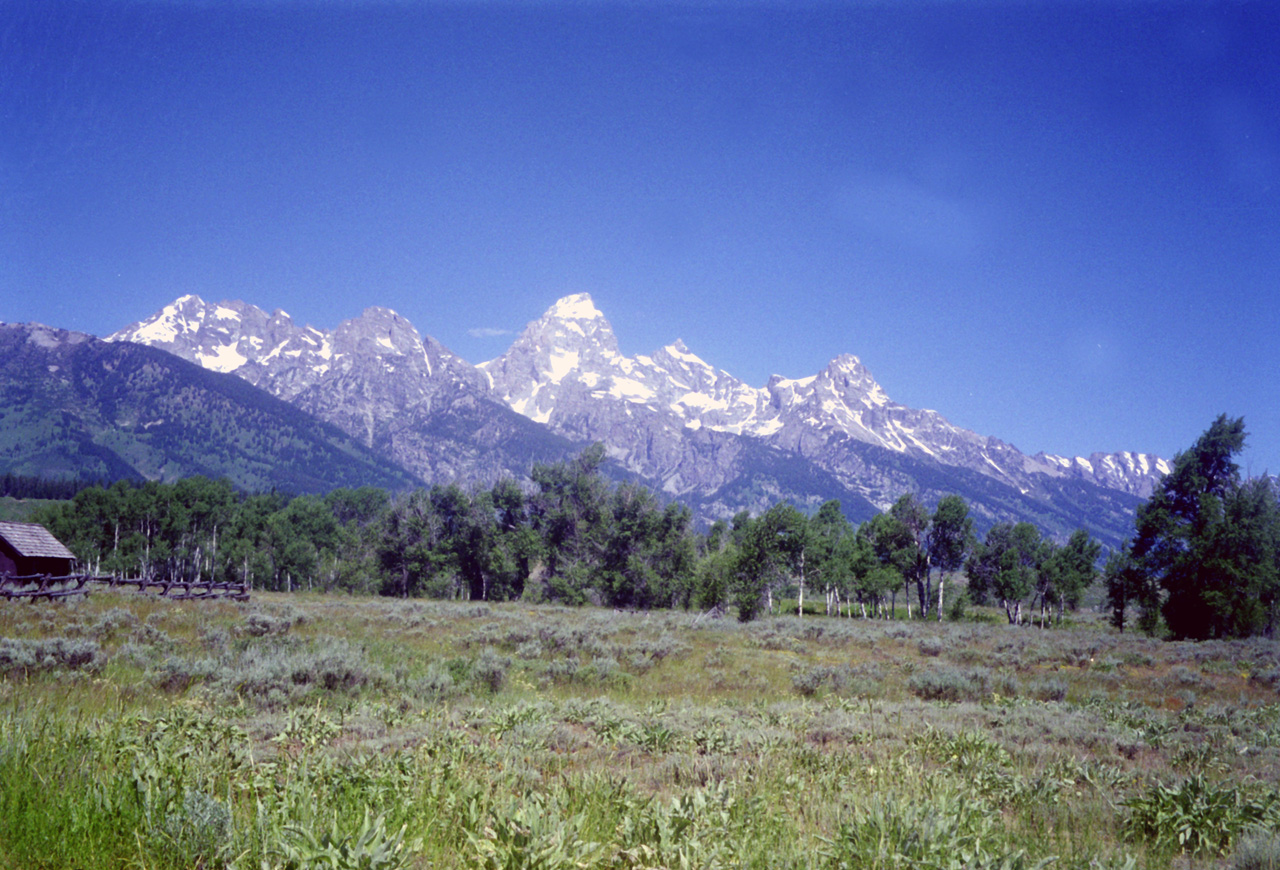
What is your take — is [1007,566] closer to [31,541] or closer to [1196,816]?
[1196,816]

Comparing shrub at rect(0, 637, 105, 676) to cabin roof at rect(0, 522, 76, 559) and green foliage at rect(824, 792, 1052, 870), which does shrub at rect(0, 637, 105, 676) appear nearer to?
green foliage at rect(824, 792, 1052, 870)

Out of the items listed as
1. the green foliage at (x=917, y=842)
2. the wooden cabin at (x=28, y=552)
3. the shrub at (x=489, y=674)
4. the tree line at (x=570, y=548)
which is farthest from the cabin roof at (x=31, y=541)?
the green foliage at (x=917, y=842)

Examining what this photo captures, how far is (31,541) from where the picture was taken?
3319 cm

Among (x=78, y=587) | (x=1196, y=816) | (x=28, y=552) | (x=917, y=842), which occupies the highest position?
(x=917, y=842)

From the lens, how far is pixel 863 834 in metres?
3.70

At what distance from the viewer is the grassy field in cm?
333

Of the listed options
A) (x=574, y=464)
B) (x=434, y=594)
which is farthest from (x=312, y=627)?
(x=434, y=594)

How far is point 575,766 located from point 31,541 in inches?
1681

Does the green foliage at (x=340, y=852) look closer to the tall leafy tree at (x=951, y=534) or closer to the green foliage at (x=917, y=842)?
the green foliage at (x=917, y=842)

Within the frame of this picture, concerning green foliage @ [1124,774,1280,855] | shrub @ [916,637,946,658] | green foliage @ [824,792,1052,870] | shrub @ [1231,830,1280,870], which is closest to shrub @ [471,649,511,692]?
green foliage @ [824,792,1052,870]

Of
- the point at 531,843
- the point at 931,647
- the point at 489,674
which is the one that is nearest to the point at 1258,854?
the point at 531,843

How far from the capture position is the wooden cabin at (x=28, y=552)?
31.7 metres

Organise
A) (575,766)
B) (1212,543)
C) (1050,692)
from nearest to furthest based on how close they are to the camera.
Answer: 1. (575,766)
2. (1050,692)
3. (1212,543)

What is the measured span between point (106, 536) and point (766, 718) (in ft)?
333
